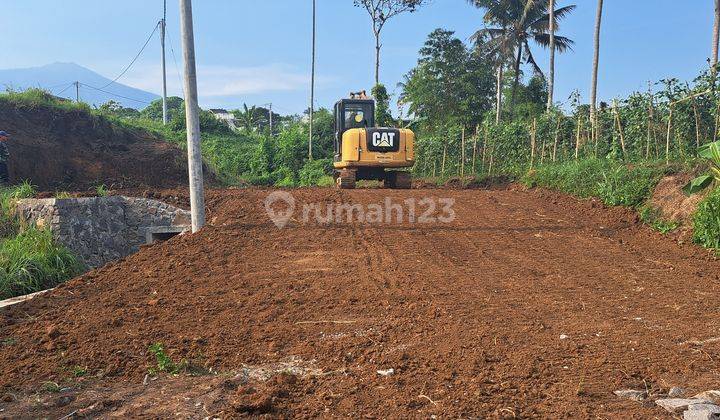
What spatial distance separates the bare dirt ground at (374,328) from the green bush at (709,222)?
0.86ft

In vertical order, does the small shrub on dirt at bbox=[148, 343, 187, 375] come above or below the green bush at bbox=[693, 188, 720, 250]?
below

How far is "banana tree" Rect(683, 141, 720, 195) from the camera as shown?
26.6 feet

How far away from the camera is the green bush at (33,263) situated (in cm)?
850

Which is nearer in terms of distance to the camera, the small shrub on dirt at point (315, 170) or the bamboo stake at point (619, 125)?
the bamboo stake at point (619, 125)

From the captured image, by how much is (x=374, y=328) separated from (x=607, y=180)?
824cm

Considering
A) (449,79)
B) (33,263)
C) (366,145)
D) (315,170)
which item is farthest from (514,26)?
(33,263)

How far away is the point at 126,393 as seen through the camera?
3.71m

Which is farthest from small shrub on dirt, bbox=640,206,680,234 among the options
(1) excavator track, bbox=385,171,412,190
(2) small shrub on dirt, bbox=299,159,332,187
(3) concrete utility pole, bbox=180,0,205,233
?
(2) small shrub on dirt, bbox=299,159,332,187

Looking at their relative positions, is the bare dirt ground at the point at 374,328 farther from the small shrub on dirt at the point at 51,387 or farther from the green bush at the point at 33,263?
the green bush at the point at 33,263

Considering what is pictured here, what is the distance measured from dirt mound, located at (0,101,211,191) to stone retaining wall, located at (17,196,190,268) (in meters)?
4.54

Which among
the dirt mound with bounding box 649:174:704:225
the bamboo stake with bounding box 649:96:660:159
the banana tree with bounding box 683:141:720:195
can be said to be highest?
the bamboo stake with bounding box 649:96:660:159

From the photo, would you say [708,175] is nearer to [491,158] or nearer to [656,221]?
[656,221]

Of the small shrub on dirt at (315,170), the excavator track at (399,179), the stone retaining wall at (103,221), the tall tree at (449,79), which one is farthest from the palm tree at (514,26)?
the stone retaining wall at (103,221)

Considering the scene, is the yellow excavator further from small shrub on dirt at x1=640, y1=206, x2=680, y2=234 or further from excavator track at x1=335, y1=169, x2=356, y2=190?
small shrub on dirt at x1=640, y1=206, x2=680, y2=234
